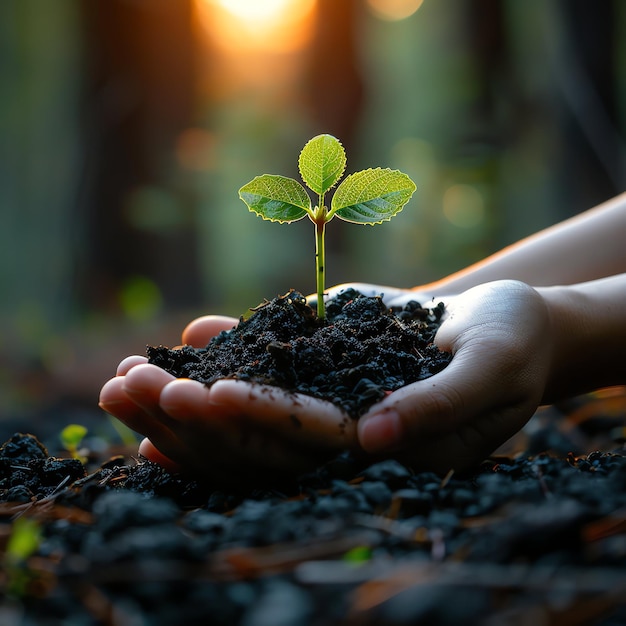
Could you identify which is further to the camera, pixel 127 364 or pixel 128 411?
pixel 127 364

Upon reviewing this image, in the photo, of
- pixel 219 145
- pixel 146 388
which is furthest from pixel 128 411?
pixel 219 145

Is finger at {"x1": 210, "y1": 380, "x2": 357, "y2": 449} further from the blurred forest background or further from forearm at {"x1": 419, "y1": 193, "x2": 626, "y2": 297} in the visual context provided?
the blurred forest background

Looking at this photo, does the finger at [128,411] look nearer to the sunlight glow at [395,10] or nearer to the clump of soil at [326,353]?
the clump of soil at [326,353]

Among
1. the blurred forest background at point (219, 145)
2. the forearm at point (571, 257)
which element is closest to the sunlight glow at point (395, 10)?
the blurred forest background at point (219, 145)

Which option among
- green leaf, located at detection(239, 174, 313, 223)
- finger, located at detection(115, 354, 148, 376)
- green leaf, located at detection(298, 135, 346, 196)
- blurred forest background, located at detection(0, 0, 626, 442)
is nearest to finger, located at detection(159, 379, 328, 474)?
finger, located at detection(115, 354, 148, 376)

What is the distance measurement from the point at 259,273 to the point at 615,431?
800 centimetres

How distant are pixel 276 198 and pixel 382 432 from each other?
64 cm

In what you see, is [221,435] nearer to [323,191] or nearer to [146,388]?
[146,388]

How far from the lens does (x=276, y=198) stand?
56.3 inches

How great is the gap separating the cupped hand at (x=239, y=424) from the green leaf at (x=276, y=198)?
0.47 m

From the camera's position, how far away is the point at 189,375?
Answer: 1344 millimetres

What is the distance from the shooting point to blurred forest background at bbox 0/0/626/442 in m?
4.66

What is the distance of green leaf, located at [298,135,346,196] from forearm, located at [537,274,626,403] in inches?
24.5

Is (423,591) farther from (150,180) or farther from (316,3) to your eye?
(316,3)
